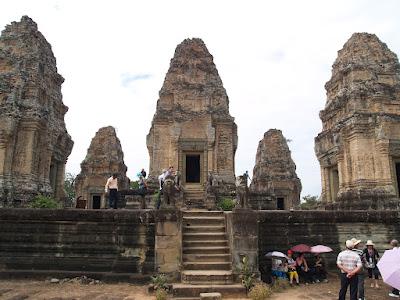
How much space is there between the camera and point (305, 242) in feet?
34.0

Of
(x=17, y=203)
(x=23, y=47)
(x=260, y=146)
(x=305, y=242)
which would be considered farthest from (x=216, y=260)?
(x=260, y=146)

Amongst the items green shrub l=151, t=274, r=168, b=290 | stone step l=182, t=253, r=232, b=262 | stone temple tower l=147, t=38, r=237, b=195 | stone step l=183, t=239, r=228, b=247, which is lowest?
green shrub l=151, t=274, r=168, b=290

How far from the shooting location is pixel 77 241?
9781 mm

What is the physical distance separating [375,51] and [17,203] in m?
18.1

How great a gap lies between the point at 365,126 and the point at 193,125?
28.5ft

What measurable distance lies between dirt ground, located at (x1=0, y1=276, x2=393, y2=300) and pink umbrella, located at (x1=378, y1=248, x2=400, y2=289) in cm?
165

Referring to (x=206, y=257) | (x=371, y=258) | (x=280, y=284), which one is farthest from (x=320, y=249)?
(x=206, y=257)

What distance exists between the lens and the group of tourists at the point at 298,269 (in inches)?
371

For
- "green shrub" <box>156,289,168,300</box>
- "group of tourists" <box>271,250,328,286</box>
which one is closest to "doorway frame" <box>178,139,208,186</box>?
"group of tourists" <box>271,250,328,286</box>

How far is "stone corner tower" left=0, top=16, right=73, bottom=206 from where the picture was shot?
15.1 meters

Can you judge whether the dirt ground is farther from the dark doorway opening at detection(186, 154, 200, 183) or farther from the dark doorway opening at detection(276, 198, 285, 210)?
the dark doorway opening at detection(276, 198, 285, 210)

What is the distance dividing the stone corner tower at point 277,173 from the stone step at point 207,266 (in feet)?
75.9

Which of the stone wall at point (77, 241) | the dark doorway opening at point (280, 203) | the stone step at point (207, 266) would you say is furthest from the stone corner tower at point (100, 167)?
the stone step at point (207, 266)

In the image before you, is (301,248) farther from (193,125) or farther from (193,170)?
(193,170)
